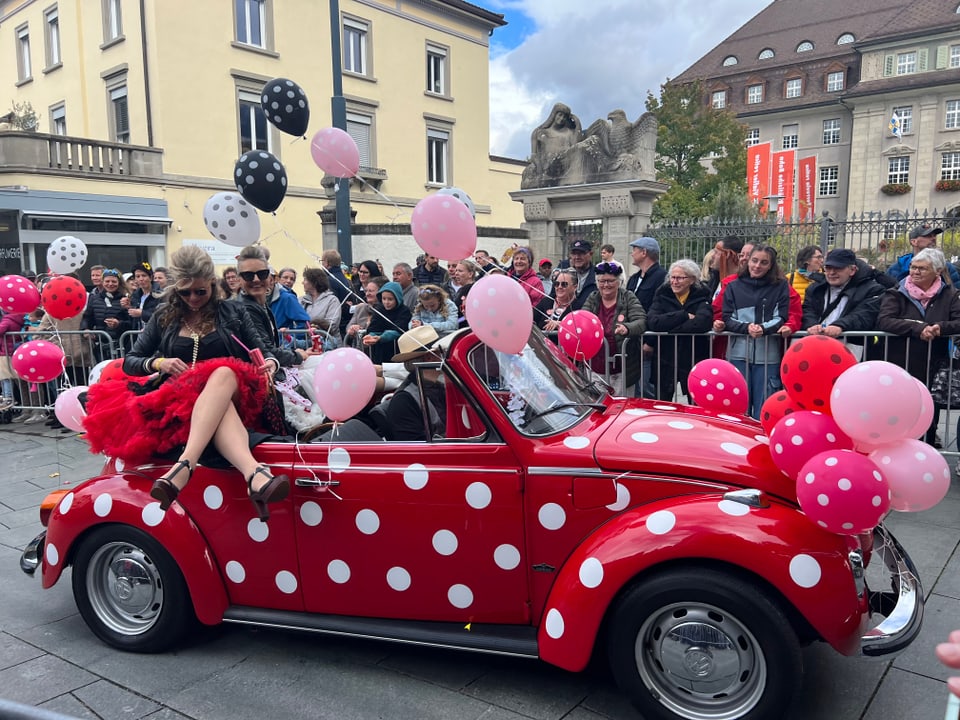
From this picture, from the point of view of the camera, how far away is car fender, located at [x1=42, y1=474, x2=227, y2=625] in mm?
3479

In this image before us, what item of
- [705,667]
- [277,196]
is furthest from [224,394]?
[705,667]

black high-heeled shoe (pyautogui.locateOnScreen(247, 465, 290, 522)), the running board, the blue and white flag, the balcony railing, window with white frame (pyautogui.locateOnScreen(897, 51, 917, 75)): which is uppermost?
window with white frame (pyautogui.locateOnScreen(897, 51, 917, 75))

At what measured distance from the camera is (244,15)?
2184cm

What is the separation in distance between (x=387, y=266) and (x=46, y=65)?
16.5 meters

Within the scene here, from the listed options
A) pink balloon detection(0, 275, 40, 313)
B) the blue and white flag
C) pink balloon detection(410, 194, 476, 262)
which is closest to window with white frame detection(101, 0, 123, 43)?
pink balloon detection(0, 275, 40, 313)

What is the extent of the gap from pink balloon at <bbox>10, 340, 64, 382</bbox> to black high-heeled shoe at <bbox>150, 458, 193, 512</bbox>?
413cm

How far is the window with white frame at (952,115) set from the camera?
43.4 m

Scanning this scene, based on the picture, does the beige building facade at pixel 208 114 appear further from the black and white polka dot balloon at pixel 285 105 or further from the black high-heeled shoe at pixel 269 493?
the black high-heeled shoe at pixel 269 493

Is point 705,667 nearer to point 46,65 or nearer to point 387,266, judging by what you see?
point 387,266

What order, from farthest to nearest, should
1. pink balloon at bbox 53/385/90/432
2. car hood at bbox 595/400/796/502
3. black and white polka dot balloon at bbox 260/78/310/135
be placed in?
black and white polka dot balloon at bbox 260/78/310/135 < pink balloon at bbox 53/385/90/432 < car hood at bbox 595/400/796/502

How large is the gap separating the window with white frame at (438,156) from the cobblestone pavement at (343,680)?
2540 cm

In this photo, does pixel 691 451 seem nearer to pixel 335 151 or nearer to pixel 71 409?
pixel 335 151

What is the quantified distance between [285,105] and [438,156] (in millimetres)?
23299

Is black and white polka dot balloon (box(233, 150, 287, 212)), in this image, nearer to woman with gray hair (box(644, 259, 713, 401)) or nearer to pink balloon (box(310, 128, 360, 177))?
pink balloon (box(310, 128, 360, 177))
